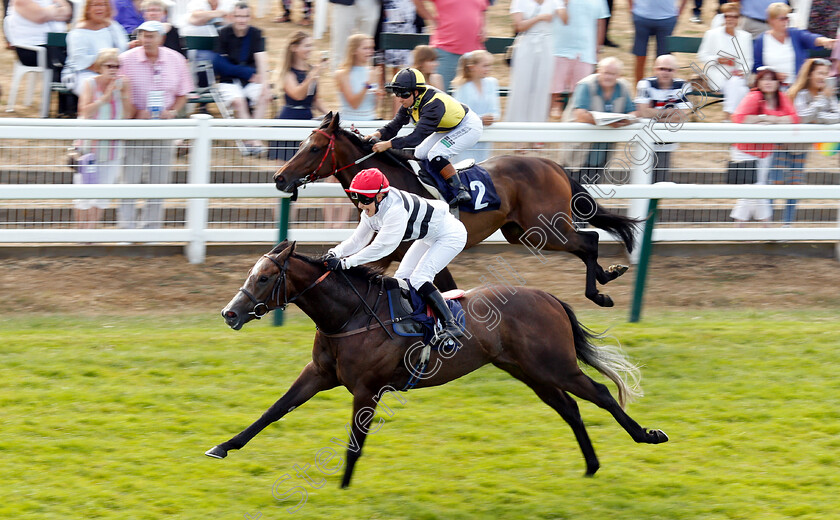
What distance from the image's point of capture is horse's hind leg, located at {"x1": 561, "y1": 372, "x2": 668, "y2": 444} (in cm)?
561

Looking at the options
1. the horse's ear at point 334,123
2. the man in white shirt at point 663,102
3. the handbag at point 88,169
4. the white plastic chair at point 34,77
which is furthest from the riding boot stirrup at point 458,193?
the white plastic chair at point 34,77

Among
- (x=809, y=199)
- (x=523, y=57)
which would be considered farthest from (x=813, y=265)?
(x=523, y=57)

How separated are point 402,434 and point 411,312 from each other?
0.85m

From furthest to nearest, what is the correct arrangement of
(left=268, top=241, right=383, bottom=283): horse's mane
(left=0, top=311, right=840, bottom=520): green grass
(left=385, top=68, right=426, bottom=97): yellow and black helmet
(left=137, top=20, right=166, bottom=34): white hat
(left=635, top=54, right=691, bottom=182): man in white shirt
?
(left=635, top=54, right=691, bottom=182): man in white shirt
(left=137, top=20, right=166, bottom=34): white hat
(left=385, top=68, right=426, bottom=97): yellow and black helmet
(left=268, top=241, right=383, bottom=283): horse's mane
(left=0, top=311, right=840, bottom=520): green grass

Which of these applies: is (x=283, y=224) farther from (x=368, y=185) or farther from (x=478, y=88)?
(x=368, y=185)

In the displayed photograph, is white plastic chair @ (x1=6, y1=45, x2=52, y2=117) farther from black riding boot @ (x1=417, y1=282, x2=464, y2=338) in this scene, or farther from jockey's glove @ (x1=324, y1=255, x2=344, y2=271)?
black riding boot @ (x1=417, y1=282, x2=464, y2=338)

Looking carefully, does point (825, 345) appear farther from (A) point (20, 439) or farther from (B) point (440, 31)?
(A) point (20, 439)

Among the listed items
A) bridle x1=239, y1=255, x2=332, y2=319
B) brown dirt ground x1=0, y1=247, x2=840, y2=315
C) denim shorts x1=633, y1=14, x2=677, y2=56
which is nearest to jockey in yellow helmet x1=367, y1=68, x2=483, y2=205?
brown dirt ground x1=0, y1=247, x2=840, y2=315

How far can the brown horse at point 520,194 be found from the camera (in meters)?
7.43

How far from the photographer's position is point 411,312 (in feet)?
18.4

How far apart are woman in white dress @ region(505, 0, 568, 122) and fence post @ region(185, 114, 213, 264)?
2934 mm

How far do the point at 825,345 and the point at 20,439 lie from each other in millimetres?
5352

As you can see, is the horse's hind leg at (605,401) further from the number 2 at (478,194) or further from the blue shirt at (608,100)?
the blue shirt at (608,100)

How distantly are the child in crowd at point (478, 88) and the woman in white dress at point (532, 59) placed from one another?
95cm
